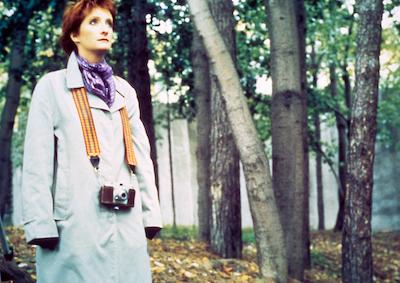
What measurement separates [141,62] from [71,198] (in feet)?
20.7

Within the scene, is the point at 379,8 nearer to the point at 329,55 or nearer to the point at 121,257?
the point at 121,257

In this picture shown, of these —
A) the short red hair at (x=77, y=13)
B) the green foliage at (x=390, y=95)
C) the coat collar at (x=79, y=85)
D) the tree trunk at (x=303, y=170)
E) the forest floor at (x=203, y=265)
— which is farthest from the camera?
the green foliage at (x=390, y=95)

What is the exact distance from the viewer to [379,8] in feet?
23.3

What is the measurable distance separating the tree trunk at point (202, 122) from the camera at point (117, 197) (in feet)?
23.8

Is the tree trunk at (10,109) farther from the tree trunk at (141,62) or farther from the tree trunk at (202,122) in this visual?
the tree trunk at (202,122)

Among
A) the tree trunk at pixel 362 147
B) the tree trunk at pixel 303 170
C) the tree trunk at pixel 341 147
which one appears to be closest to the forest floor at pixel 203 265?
the tree trunk at pixel 303 170

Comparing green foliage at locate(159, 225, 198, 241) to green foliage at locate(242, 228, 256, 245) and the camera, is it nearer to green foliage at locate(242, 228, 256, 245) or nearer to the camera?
green foliage at locate(242, 228, 256, 245)

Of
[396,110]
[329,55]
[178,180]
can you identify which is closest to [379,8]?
[329,55]

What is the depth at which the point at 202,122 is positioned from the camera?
11.2 metres

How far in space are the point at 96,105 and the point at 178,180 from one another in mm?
22269

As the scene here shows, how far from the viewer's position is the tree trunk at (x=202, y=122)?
36.2 feet

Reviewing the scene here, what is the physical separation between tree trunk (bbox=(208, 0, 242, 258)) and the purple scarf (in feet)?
17.0

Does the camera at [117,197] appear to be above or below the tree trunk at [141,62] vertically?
below

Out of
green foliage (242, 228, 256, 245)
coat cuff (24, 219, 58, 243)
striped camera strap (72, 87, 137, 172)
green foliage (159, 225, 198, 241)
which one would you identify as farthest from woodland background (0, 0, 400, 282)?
coat cuff (24, 219, 58, 243)
